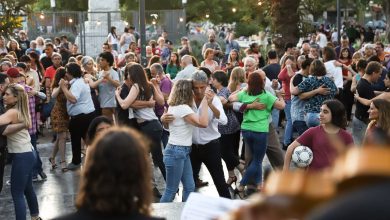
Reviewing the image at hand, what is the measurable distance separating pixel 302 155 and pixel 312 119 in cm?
361

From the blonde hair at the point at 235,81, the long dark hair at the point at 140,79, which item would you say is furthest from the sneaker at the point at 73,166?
the blonde hair at the point at 235,81

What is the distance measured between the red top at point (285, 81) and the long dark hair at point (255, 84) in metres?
3.76

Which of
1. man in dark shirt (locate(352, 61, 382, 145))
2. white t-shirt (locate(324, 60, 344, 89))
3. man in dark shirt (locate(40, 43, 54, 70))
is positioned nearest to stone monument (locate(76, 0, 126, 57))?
man in dark shirt (locate(40, 43, 54, 70))

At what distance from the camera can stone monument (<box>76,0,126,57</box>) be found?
2898 centimetres

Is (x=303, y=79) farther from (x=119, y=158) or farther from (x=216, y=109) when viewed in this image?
(x=119, y=158)

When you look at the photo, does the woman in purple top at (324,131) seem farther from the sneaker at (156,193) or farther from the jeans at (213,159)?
the sneaker at (156,193)

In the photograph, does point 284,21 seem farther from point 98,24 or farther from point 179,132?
point 179,132

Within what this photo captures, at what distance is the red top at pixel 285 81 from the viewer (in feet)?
44.4

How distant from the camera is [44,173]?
38.5ft

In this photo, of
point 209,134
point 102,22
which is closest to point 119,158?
point 209,134

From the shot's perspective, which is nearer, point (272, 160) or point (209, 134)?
point (209, 134)

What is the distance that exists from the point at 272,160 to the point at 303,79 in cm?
166

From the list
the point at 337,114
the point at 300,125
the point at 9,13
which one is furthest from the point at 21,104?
the point at 9,13

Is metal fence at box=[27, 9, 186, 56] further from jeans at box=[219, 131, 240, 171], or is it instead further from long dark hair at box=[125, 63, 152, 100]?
long dark hair at box=[125, 63, 152, 100]
